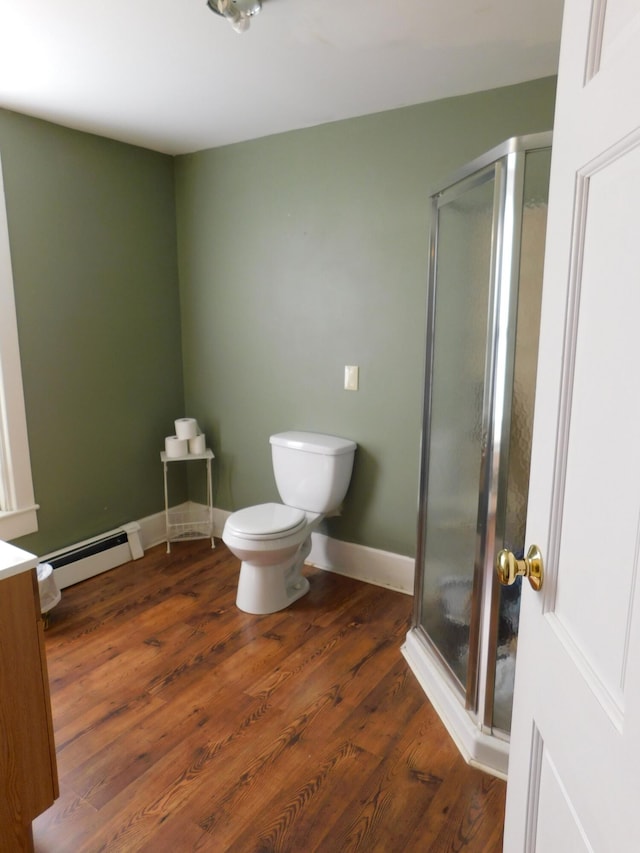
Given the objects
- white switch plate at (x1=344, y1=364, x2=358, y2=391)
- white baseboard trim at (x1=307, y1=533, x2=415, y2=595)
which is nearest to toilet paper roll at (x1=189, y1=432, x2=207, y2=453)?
white baseboard trim at (x1=307, y1=533, x2=415, y2=595)

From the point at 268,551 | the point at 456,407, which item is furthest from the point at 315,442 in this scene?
the point at 456,407

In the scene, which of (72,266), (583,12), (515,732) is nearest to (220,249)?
(72,266)

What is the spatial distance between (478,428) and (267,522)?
117 centimetres

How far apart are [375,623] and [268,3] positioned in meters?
2.34

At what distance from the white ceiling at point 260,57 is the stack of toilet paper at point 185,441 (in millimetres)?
1546

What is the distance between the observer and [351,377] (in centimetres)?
279

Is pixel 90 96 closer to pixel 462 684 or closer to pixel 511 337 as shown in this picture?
pixel 511 337

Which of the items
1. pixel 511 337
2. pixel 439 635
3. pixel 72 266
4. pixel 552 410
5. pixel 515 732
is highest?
pixel 72 266

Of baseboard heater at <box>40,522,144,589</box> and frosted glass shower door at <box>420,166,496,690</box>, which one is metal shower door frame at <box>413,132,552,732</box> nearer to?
frosted glass shower door at <box>420,166,496,690</box>

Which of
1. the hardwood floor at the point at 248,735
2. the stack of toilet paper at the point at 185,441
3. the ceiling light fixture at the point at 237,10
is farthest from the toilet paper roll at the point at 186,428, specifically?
the ceiling light fixture at the point at 237,10

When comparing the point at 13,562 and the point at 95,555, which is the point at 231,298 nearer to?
the point at 95,555

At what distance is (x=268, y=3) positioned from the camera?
1.56 m

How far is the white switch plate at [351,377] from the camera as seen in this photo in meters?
2.78

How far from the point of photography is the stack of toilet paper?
318 cm
